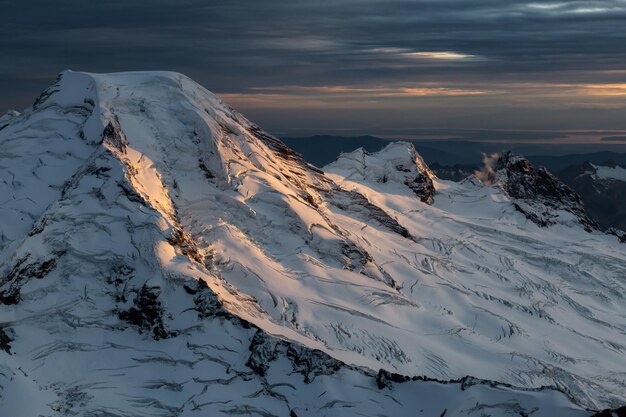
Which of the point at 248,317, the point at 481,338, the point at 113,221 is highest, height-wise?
the point at 113,221

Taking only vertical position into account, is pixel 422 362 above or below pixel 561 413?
below

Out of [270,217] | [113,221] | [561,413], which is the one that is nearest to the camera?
[561,413]

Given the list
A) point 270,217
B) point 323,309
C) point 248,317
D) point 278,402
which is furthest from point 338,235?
point 278,402

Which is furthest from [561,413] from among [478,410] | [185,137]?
[185,137]

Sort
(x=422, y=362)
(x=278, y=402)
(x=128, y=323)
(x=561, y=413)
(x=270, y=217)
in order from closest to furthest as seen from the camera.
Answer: (x=561, y=413)
(x=278, y=402)
(x=128, y=323)
(x=422, y=362)
(x=270, y=217)

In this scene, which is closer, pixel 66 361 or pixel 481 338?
pixel 66 361

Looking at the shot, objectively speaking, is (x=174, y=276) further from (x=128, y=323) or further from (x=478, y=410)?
(x=478, y=410)
